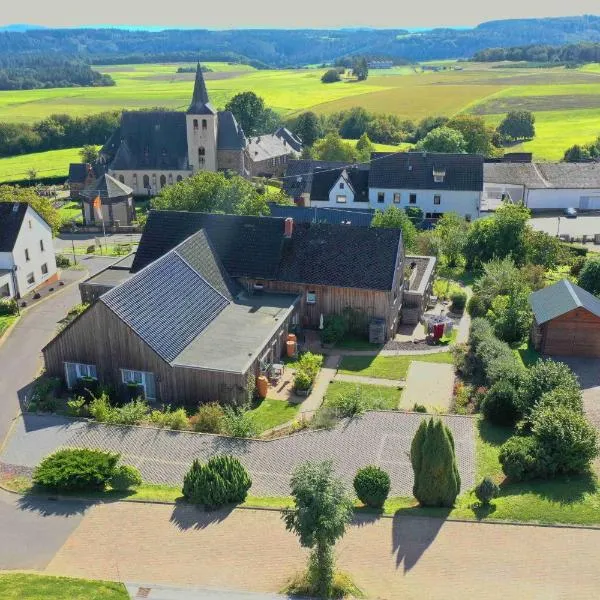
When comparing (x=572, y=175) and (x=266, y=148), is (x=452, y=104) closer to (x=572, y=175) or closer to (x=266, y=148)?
(x=266, y=148)

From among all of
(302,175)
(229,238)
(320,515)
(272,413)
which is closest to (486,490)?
(320,515)

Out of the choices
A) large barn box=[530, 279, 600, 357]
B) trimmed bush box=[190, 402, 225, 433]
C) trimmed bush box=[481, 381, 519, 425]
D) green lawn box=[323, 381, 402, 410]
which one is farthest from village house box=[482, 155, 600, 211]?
trimmed bush box=[190, 402, 225, 433]

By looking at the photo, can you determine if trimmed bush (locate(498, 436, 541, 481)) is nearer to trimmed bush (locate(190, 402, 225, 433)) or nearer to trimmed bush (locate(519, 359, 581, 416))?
trimmed bush (locate(519, 359, 581, 416))

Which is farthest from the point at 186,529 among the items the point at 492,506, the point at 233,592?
the point at 492,506

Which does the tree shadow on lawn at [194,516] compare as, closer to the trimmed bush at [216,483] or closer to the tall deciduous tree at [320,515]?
the trimmed bush at [216,483]

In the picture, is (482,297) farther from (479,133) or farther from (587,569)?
(479,133)

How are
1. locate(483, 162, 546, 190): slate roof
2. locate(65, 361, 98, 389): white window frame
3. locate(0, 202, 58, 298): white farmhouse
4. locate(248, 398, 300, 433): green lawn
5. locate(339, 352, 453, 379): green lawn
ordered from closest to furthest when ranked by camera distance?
1. locate(248, 398, 300, 433): green lawn
2. locate(65, 361, 98, 389): white window frame
3. locate(339, 352, 453, 379): green lawn
4. locate(0, 202, 58, 298): white farmhouse
5. locate(483, 162, 546, 190): slate roof
